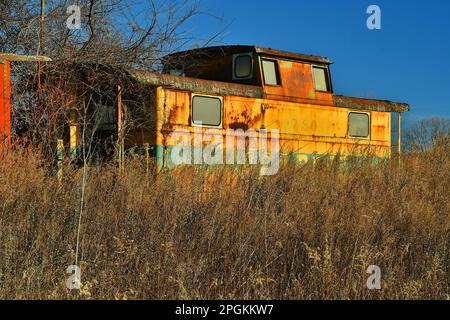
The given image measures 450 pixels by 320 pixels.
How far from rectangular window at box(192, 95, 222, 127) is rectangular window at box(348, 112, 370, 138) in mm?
3411

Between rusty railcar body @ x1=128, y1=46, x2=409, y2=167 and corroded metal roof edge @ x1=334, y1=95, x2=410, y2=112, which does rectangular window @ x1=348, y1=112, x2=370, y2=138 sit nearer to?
rusty railcar body @ x1=128, y1=46, x2=409, y2=167

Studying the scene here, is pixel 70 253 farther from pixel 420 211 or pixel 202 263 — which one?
pixel 420 211

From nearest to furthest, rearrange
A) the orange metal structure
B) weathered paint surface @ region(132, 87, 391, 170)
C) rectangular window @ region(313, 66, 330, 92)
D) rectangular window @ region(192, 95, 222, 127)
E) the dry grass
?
1. the dry grass
2. the orange metal structure
3. weathered paint surface @ region(132, 87, 391, 170)
4. rectangular window @ region(192, 95, 222, 127)
5. rectangular window @ region(313, 66, 330, 92)

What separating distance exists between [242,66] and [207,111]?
1.70 meters

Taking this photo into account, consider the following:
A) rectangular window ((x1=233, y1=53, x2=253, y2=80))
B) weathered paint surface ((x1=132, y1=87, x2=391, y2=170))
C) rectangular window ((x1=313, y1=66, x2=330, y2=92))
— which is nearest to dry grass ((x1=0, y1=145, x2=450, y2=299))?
weathered paint surface ((x1=132, y1=87, x2=391, y2=170))

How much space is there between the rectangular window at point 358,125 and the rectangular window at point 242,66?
8.07ft

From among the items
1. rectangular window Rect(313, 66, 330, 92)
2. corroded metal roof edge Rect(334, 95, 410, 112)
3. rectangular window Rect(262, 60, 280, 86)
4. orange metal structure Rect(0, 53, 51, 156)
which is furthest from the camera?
corroded metal roof edge Rect(334, 95, 410, 112)

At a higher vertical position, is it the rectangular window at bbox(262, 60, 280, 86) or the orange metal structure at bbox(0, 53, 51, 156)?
the rectangular window at bbox(262, 60, 280, 86)

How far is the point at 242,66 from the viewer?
10211 millimetres

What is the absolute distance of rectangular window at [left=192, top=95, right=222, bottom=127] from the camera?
8773 millimetres

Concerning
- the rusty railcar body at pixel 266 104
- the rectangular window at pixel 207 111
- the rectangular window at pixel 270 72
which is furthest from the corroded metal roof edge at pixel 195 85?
the rectangular window at pixel 270 72

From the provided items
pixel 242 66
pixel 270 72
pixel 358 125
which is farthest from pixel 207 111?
pixel 358 125
